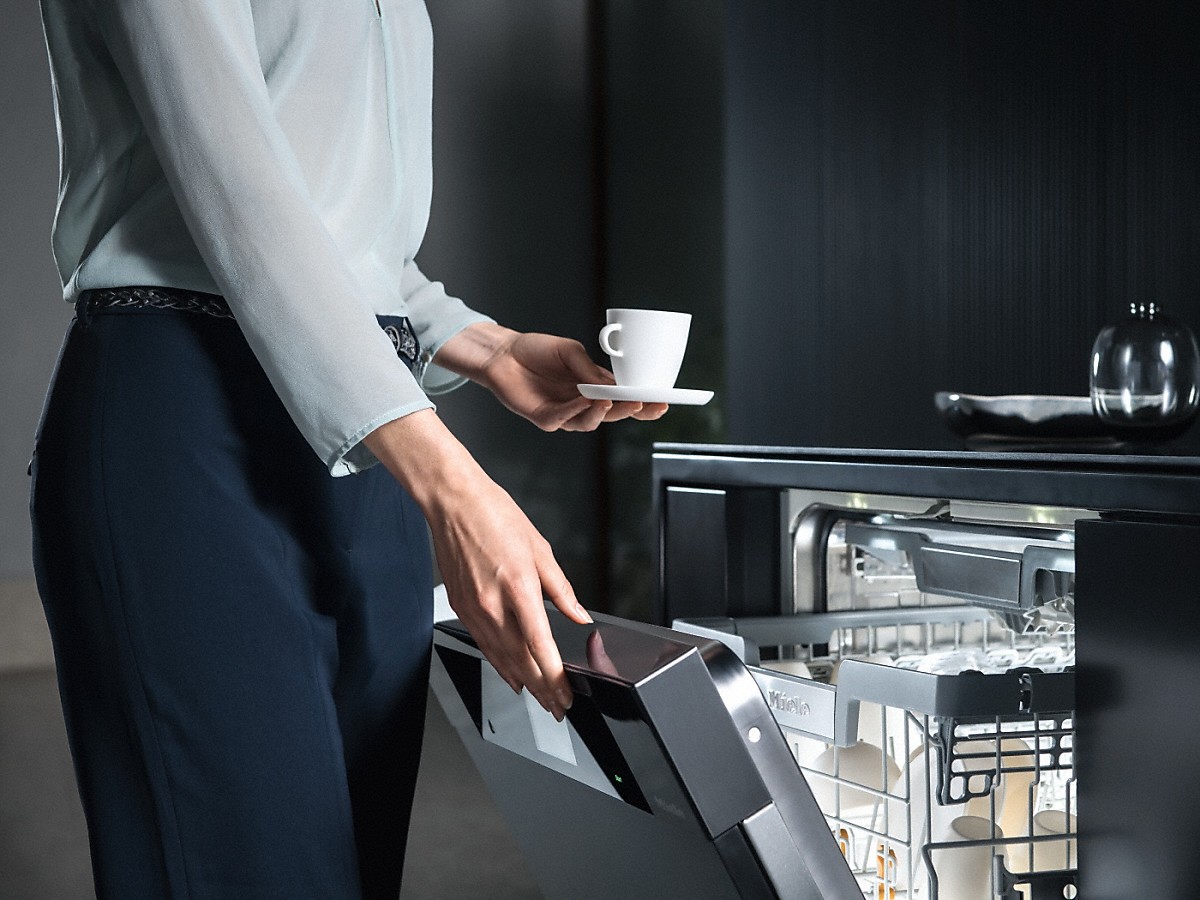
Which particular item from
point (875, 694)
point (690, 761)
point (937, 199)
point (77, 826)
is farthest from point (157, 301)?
point (77, 826)

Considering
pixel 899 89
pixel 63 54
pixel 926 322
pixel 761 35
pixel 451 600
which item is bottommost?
pixel 451 600

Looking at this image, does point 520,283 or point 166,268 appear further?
point 520,283

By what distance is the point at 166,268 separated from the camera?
2.28 ft

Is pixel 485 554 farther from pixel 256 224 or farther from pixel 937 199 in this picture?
pixel 937 199

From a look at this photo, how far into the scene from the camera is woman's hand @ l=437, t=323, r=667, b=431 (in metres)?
0.94

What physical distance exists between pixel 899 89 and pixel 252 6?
78.2 inches

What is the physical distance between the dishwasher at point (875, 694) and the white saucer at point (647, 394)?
16cm

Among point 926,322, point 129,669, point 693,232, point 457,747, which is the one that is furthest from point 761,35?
point 129,669

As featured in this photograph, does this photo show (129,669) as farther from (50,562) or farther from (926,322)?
(926,322)

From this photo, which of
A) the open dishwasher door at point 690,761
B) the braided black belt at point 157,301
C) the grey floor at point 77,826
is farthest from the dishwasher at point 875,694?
the grey floor at point 77,826

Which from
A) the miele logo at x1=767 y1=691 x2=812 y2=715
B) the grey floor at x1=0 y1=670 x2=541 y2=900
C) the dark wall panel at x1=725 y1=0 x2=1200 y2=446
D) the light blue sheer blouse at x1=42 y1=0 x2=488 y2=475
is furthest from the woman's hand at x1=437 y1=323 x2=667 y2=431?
the grey floor at x1=0 y1=670 x2=541 y2=900

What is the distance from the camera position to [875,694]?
845mm

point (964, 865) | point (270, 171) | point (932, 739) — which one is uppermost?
point (270, 171)

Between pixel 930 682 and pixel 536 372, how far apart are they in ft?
1.25
